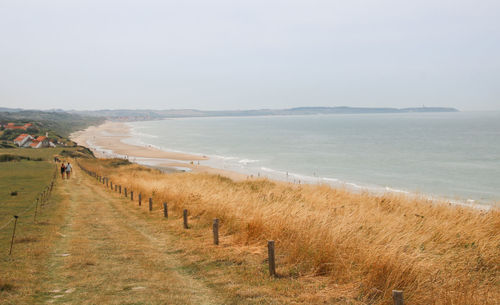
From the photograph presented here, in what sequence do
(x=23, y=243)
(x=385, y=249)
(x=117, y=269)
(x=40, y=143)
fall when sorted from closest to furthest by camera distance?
(x=385, y=249) → (x=117, y=269) → (x=23, y=243) → (x=40, y=143)

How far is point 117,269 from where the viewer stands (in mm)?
9359

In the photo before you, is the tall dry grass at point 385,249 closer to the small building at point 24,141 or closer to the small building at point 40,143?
the small building at point 40,143

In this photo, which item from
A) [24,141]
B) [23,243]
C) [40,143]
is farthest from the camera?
[24,141]

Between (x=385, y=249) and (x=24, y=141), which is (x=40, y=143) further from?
(x=385, y=249)

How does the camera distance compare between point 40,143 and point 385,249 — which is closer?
point 385,249

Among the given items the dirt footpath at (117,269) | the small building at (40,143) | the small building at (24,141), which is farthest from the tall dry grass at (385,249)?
the small building at (24,141)

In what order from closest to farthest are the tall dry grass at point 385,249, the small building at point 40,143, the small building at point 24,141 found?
the tall dry grass at point 385,249
the small building at point 40,143
the small building at point 24,141

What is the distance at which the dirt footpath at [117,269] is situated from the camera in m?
7.49

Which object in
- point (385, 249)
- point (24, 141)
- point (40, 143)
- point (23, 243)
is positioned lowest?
point (40, 143)

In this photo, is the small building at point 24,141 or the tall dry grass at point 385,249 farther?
the small building at point 24,141

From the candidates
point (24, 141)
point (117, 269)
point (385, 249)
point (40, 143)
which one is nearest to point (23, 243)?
point (117, 269)

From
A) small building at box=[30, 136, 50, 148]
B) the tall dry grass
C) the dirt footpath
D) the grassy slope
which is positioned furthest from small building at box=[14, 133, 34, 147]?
the tall dry grass

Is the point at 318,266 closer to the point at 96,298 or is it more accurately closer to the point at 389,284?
the point at 389,284

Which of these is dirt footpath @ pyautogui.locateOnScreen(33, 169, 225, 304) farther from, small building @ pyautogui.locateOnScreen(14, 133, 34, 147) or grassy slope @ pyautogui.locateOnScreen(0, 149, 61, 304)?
small building @ pyautogui.locateOnScreen(14, 133, 34, 147)
